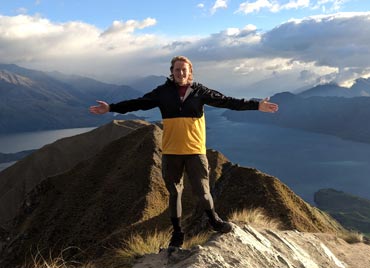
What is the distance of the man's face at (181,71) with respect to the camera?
25.5ft

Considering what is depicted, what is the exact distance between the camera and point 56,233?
37.9 m

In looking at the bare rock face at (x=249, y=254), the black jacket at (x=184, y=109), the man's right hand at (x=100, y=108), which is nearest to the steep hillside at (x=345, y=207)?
the bare rock face at (x=249, y=254)

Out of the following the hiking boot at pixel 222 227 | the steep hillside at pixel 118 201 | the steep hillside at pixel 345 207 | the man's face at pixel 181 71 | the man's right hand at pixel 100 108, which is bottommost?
the steep hillside at pixel 345 207

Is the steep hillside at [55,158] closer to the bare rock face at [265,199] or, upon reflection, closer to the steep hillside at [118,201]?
the steep hillside at [118,201]

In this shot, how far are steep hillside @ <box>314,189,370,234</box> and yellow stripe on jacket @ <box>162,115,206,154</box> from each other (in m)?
148

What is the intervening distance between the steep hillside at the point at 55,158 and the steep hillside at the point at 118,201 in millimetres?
40517

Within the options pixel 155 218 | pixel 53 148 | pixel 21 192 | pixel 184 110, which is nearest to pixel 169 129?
pixel 184 110

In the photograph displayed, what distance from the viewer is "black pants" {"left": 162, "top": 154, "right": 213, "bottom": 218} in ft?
25.7

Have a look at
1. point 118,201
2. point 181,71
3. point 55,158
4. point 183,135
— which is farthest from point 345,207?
point 181,71

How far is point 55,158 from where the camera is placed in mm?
91750

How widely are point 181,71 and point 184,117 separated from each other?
0.97 meters

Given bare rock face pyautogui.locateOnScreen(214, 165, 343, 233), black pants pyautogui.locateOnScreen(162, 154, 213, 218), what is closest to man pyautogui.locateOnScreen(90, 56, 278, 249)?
black pants pyautogui.locateOnScreen(162, 154, 213, 218)

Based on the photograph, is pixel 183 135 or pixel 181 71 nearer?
pixel 183 135

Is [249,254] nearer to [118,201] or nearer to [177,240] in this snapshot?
[177,240]
